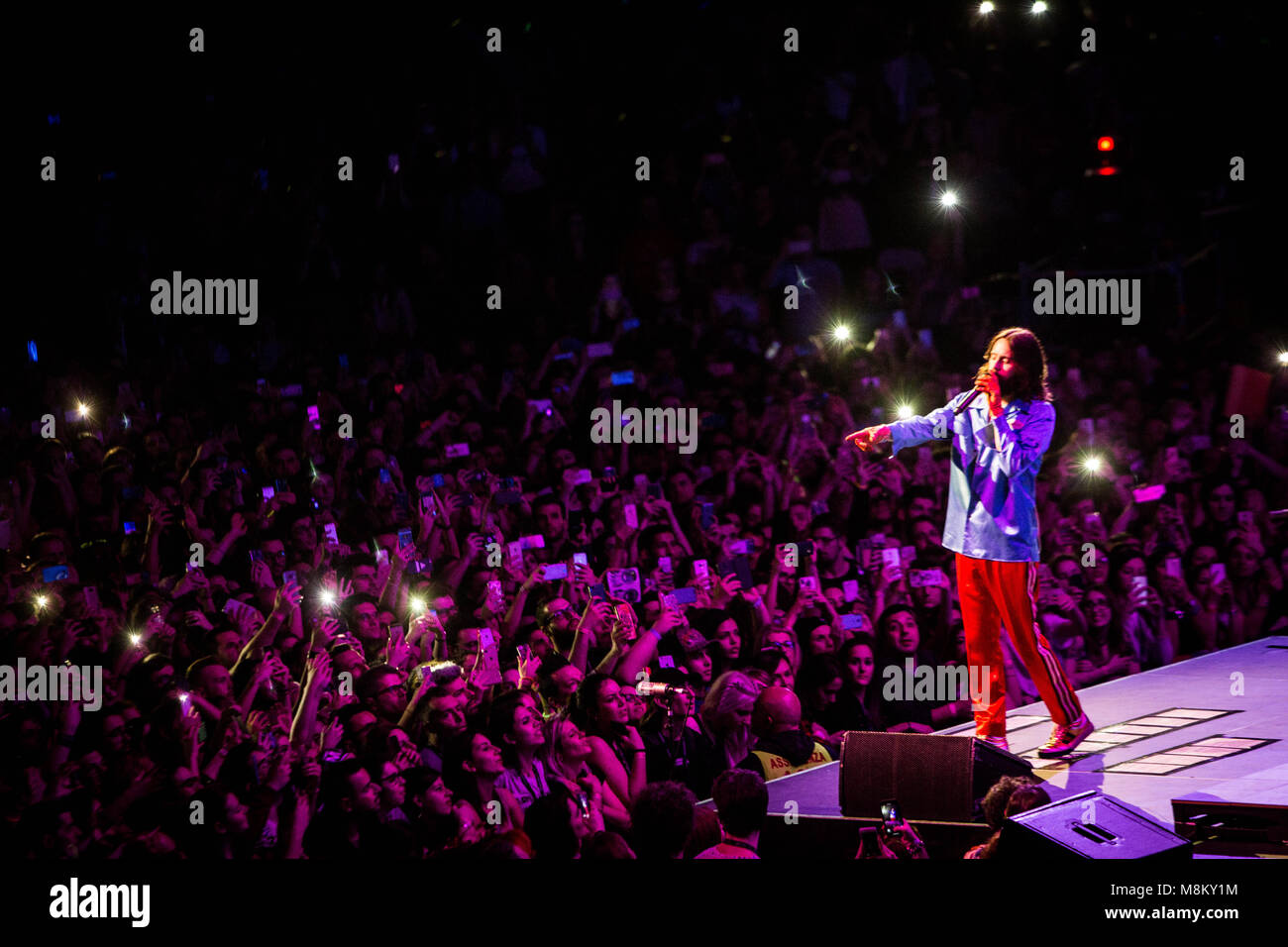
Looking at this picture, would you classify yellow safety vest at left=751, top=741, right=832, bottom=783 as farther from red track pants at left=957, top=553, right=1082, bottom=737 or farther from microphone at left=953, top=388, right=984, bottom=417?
microphone at left=953, top=388, right=984, bottom=417

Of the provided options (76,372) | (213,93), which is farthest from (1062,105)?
(76,372)

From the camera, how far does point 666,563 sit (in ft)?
23.0

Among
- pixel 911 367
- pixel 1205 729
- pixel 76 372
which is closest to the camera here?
pixel 1205 729

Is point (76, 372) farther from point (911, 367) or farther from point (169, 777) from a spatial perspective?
point (911, 367)

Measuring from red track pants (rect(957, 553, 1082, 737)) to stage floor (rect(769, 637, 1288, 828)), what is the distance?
0.72 feet

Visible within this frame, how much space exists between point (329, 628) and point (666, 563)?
1.90m

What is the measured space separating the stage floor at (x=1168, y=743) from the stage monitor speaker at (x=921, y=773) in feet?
0.59

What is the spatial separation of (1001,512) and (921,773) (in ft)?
3.54

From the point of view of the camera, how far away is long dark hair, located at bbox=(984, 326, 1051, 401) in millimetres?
4973

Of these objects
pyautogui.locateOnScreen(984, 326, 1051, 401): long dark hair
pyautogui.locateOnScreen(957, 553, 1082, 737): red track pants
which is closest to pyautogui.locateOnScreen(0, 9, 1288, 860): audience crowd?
pyautogui.locateOnScreen(957, 553, 1082, 737): red track pants

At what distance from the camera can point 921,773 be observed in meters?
4.45

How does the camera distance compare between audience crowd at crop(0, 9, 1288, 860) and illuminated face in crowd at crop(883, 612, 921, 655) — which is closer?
audience crowd at crop(0, 9, 1288, 860)

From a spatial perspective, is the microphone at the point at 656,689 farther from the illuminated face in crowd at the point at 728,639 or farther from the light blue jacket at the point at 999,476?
the light blue jacket at the point at 999,476

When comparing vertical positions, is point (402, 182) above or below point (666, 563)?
above
